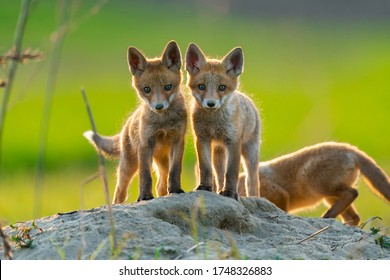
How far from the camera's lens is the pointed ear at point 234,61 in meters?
8.91

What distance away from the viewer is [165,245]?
22.1 ft

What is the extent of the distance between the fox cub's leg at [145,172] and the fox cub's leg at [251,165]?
1910mm

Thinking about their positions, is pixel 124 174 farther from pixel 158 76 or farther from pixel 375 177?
pixel 375 177

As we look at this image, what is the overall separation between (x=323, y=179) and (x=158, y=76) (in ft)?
12.0

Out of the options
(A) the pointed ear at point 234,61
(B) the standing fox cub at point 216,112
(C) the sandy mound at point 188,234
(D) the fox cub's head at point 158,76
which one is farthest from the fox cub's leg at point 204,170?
(A) the pointed ear at point 234,61

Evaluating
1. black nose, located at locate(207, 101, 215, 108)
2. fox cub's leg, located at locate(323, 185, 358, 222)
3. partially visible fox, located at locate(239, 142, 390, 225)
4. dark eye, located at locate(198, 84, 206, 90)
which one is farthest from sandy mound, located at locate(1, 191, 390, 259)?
partially visible fox, located at locate(239, 142, 390, 225)

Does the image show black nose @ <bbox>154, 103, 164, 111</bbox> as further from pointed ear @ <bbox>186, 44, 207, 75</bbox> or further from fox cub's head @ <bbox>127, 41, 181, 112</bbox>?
pointed ear @ <bbox>186, 44, 207, 75</bbox>

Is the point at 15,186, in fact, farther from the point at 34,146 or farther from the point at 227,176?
the point at 227,176

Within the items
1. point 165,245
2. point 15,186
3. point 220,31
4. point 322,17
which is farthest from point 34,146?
point 322,17

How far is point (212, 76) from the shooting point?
8578 millimetres

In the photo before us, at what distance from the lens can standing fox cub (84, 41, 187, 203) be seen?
833 centimetres

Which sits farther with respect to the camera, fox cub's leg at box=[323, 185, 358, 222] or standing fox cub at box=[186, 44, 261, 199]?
fox cub's leg at box=[323, 185, 358, 222]

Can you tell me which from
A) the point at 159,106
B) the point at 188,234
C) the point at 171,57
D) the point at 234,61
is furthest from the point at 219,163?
the point at 188,234

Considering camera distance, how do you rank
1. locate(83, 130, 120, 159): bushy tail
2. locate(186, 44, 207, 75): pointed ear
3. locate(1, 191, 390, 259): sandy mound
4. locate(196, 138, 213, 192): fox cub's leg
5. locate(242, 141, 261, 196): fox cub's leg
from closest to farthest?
locate(1, 191, 390, 259): sandy mound < locate(196, 138, 213, 192): fox cub's leg < locate(186, 44, 207, 75): pointed ear < locate(83, 130, 120, 159): bushy tail < locate(242, 141, 261, 196): fox cub's leg
